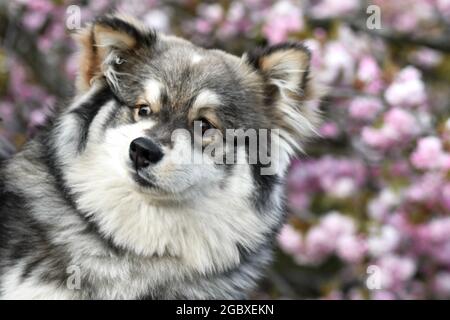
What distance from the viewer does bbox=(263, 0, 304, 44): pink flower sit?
18.5 ft

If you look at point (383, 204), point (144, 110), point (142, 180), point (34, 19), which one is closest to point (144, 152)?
point (142, 180)

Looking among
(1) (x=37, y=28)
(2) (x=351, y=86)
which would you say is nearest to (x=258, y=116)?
(2) (x=351, y=86)

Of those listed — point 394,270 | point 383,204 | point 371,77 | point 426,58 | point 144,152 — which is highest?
point 426,58

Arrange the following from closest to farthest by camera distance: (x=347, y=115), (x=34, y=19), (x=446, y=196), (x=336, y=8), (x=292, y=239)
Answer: (x=446, y=196)
(x=292, y=239)
(x=347, y=115)
(x=34, y=19)
(x=336, y=8)

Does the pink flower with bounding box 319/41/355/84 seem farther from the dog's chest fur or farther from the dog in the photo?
the dog's chest fur

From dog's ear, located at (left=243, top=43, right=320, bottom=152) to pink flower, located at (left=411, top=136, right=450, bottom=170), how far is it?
1.31 meters

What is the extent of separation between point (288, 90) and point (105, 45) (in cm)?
95

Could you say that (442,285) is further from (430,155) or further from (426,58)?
(426,58)

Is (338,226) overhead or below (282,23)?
below

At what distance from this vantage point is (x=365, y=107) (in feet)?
18.2

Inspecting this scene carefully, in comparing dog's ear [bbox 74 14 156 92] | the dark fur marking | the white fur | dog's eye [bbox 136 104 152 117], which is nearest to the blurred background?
dog's ear [bbox 74 14 156 92]

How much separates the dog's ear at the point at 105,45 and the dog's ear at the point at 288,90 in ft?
2.06

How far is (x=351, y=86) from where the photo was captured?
5734 millimetres
